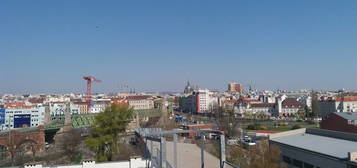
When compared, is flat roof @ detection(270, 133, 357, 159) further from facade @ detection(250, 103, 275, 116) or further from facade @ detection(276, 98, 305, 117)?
facade @ detection(250, 103, 275, 116)

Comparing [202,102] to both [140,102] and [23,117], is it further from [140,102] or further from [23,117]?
[23,117]

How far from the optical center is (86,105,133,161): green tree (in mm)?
12664

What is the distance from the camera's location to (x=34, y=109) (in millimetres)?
34625

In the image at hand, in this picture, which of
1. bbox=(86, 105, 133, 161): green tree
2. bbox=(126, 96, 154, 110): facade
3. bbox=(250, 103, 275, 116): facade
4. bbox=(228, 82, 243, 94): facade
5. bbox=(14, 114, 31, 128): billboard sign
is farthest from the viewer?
bbox=(228, 82, 243, 94): facade

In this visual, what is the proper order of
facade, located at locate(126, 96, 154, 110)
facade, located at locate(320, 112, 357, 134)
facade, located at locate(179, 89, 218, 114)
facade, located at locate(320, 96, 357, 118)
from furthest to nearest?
facade, located at locate(126, 96, 154, 110) < facade, located at locate(179, 89, 218, 114) < facade, located at locate(320, 96, 357, 118) < facade, located at locate(320, 112, 357, 134)

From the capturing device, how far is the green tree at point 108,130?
499 inches

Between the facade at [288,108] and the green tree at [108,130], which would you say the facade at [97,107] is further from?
the green tree at [108,130]

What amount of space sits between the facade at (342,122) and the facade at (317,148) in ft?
8.69

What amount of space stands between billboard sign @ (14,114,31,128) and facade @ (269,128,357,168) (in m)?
28.3

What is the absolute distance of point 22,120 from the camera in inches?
1299

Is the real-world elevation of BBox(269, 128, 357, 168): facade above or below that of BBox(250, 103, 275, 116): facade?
above

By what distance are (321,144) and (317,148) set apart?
30.1 inches

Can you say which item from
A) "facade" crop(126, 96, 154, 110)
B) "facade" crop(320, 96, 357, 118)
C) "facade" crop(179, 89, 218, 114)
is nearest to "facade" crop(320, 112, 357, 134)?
"facade" crop(320, 96, 357, 118)

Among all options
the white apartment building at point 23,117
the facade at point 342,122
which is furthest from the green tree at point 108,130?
the white apartment building at point 23,117
